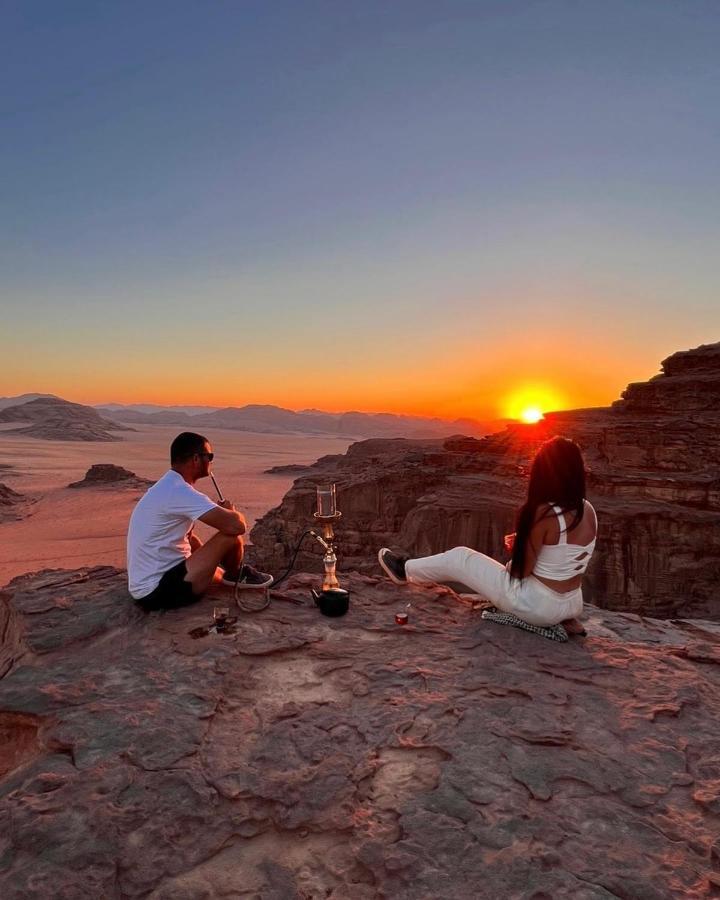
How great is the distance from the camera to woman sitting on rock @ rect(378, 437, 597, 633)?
4242 millimetres

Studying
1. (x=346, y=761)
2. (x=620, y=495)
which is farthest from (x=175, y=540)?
(x=620, y=495)

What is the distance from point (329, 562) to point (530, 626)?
73.9 inches

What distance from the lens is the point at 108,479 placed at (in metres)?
38.3

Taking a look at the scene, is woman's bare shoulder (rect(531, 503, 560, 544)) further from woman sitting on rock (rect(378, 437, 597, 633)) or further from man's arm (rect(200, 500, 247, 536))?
man's arm (rect(200, 500, 247, 536))

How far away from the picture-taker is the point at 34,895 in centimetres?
204

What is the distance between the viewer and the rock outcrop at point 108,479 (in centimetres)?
3734

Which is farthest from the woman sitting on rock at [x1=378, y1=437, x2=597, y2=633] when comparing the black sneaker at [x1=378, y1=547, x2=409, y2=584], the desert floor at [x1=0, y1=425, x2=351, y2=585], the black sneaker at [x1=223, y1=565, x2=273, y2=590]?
the desert floor at [x1=0, y1=425, x2=351, y2=585]

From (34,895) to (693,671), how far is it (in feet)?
14.5

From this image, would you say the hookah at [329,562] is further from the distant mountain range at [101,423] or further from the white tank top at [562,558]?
the distant mountain range at [101,423]

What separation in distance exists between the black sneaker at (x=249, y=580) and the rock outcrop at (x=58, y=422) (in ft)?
302

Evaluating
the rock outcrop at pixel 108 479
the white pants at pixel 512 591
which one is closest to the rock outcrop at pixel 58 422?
the rock outcrop at pixel 108 479

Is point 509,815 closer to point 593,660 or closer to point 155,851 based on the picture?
point 155,851

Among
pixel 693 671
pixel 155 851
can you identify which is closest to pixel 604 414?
pixel 693 671

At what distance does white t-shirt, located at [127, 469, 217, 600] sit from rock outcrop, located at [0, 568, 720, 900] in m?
0.39
